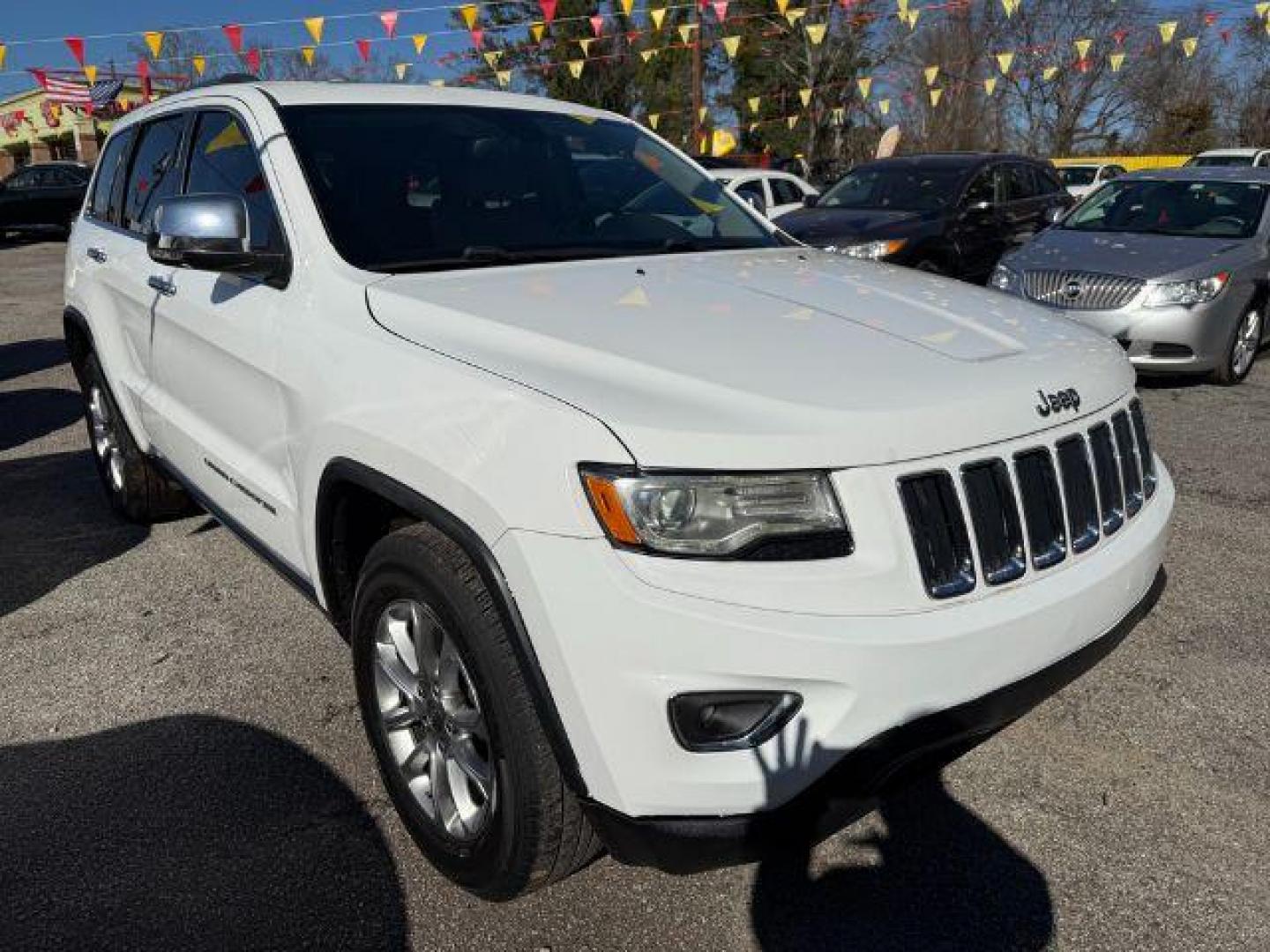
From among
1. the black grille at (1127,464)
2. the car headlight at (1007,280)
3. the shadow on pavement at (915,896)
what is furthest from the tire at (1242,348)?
the shadow on pavement at (915,896)

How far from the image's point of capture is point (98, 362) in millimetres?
4465

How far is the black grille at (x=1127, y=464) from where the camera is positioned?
7.89 feet

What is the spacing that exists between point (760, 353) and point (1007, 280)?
20.0 feet

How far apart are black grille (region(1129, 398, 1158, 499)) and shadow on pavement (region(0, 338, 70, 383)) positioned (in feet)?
28.4

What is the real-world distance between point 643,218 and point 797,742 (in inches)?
80.1

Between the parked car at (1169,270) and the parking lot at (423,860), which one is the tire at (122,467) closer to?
the parking lot at (423,860)

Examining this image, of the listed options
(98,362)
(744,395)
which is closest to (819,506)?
(744,395)

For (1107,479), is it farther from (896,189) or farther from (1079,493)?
(896,189)

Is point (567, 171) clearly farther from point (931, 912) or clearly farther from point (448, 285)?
point (931, 912)

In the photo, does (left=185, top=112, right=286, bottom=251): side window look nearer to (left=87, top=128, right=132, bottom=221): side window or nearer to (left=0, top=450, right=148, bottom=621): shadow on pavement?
(left=87, top=128, right=132, bottom=221): side window

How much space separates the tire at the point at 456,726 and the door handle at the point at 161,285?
166cm

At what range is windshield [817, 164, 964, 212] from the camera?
990cm

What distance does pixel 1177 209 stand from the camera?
816cm

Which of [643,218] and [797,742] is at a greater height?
[643,218]
